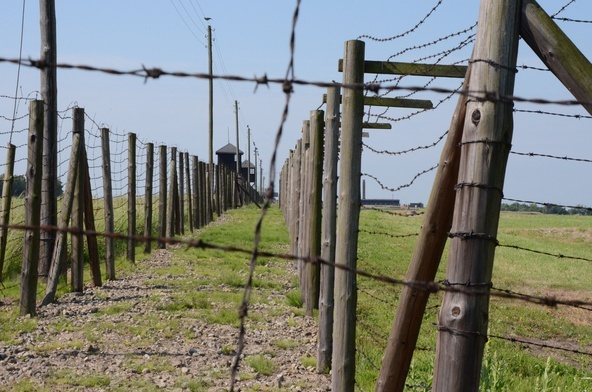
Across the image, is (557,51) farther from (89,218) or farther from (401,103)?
(89,218)

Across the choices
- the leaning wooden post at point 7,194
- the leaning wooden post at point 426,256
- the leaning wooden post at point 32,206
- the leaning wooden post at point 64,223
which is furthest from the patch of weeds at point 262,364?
the leaning wooden post at point 7,194

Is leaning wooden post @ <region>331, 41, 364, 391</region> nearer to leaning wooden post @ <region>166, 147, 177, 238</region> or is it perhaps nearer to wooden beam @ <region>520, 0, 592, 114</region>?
wooden beam @ <region>520, 0, 592, 114</region>

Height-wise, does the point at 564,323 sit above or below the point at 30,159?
below

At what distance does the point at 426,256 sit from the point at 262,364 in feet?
10.4

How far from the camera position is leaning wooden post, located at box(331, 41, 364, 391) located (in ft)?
17.0

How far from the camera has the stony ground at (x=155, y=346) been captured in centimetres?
623

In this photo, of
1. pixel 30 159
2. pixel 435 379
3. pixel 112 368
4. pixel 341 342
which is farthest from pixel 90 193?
pixel 435 379

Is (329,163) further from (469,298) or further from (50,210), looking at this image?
(50,210)

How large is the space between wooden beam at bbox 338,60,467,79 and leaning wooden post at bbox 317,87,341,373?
3.53ft

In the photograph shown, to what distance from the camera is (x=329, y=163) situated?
6926mm

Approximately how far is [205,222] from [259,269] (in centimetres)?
1362

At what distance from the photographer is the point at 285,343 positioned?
24.7ft

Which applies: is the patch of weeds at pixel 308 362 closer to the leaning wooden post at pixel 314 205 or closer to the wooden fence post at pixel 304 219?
the leaning wooden post at pixel 314 205

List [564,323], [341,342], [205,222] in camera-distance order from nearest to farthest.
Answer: [341,342]
[564,323]
[205,222]
